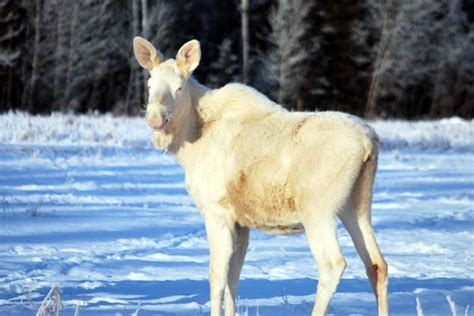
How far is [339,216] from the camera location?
4.67 m

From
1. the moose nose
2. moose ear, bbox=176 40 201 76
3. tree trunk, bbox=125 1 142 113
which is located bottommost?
tree trunk, bbox=125 1 142 113

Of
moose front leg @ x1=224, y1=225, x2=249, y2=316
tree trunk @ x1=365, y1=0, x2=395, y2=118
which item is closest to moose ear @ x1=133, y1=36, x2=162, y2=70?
moose front leg @ x1=224, y1=225, x2=249, y2=316

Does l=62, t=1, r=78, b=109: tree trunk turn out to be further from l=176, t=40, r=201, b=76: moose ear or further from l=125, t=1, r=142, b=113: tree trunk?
l=176, t=40, r=201, b=76: moose ear

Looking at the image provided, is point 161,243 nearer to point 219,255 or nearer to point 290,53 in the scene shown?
point 219,255

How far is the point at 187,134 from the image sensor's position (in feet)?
17.7

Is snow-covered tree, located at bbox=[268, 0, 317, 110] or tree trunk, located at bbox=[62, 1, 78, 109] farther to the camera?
snow-covered tree, located at bbox=[268, 0, 317, 110]

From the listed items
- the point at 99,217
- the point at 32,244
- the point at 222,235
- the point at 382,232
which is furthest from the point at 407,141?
the point at 222,235

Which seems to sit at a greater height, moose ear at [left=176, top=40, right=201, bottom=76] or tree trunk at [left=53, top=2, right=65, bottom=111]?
moose ear at [left=176, top=40, right=201, bottom=76]

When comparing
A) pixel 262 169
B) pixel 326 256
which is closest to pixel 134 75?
pixel 262 169

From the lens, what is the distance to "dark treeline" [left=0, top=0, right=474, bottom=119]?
31188 millimetres

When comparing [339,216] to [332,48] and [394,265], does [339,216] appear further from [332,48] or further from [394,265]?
[332,48]

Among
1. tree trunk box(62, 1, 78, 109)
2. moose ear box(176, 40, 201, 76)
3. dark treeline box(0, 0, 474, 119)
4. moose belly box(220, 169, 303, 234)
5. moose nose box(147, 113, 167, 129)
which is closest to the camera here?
moose belly box(220, 169, 303, 234)

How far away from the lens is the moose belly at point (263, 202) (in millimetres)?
4645

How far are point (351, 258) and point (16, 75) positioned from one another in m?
27.6
